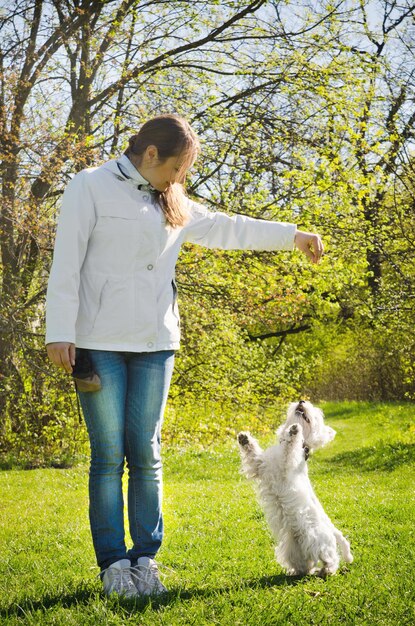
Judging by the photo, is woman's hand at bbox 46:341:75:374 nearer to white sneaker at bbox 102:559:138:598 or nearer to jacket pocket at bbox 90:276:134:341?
jacket pocket at bbox 90:276:134:341

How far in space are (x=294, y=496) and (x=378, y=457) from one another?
784 cm

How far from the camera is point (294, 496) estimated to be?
147 inches

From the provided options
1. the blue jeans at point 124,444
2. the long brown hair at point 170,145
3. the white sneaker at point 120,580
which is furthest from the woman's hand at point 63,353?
the white sneaker at point 120,580

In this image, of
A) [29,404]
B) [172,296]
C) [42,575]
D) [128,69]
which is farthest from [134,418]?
[128,69]

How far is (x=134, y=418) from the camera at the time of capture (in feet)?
10.6

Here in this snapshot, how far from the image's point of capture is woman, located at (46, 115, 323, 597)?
314 centimetres

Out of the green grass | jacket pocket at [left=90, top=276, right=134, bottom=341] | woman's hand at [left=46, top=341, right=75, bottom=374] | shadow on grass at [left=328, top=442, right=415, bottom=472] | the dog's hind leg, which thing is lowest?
shadow on grass at [left=328, top=442, right=415, bottom=472]

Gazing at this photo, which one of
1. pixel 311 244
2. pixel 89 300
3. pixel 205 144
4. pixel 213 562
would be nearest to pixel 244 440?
pixel 213 562

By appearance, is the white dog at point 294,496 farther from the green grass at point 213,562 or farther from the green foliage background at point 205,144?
the green foliage background at point 205,144

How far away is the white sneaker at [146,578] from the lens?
3191 millimetres

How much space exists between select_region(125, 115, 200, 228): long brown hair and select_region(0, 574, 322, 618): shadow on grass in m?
1.58

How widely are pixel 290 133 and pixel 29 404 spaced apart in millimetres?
5392

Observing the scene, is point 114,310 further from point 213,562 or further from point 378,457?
point 378,457

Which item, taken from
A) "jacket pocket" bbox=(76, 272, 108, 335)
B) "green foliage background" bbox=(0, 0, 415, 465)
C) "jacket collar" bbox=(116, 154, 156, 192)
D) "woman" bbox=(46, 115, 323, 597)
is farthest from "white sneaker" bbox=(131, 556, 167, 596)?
"green foliage background" bbox=(0, 0, 415, 465)
